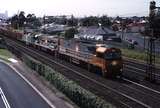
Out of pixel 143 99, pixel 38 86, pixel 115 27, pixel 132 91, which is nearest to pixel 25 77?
pixel 38 86

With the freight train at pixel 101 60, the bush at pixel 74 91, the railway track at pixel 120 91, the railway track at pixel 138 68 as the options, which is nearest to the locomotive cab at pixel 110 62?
the freight train at pixel 101 60

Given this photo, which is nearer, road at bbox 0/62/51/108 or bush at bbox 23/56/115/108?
bush at bbox 23/56/115/108

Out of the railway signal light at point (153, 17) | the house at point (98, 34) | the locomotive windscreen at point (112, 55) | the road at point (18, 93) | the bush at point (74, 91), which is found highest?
the railway signal light at point (153, 17)

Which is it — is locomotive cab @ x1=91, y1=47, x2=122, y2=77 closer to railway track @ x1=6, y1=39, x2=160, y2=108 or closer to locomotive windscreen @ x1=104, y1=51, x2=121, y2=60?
locomotive windscreen @ x1=104, y1=51, x2=121, y2=60

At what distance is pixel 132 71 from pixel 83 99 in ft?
64.8

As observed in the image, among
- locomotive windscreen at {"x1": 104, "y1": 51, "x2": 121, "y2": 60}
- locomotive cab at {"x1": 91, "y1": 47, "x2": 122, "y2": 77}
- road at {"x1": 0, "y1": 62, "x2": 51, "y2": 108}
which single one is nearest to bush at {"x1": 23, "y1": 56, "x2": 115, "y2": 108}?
road at {"x1": 0, "y1": 62, "x2": 51, "y2": 108}

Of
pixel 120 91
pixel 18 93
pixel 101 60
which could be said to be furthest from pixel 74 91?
pixel 101 60

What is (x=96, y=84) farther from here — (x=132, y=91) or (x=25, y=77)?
(x=25, y=77)

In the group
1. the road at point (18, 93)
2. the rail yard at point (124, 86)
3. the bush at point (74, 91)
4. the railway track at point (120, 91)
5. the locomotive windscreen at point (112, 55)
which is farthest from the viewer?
the locomotive windscreen at point (112, 55)

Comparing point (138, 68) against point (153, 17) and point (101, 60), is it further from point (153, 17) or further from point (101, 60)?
point (153, 17)

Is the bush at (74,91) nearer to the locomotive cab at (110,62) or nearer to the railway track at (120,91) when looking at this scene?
the railway track at (120,91)

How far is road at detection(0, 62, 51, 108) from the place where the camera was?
28.5 metres

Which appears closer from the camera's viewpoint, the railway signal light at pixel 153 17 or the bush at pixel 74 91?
the bush at pixel 74 91

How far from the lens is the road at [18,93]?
28500 millimetres
